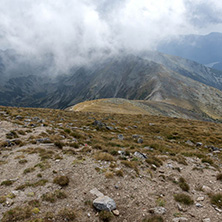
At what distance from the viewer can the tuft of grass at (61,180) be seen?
935 cm

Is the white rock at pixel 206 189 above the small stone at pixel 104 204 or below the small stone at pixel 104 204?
above

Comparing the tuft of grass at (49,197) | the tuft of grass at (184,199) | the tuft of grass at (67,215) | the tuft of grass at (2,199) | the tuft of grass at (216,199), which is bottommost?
the tuft of grass at (2,199)

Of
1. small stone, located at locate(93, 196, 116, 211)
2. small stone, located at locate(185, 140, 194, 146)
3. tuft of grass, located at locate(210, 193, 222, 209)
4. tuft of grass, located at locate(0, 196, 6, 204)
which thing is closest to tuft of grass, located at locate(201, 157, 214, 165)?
tuft of grass, located at locate(210, 193, 222, 209)

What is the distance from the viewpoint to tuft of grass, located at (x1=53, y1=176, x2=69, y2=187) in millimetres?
9348

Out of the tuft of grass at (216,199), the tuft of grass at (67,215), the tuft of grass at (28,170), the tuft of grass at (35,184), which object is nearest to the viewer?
the tuft of grass at (67,215)

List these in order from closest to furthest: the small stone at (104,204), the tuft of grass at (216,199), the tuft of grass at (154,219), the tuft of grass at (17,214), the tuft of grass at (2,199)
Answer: the tuft of grass at (17,214) → the tuft of grass at (154,219) → the small stone at (104,204) → the tuft of grass at (2,199) → the tuft of grass at (216,199)

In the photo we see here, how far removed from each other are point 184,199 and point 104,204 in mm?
4970

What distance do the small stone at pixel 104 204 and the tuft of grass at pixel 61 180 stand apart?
2.54 meters

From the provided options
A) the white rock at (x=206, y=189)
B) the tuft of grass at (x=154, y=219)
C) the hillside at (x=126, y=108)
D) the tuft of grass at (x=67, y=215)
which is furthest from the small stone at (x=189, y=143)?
the hillside at (x=126, y=108)

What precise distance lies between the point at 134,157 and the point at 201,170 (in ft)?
19.6

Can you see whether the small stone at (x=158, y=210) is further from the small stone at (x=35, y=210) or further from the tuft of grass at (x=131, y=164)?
the small stone at (x=35, y=210)

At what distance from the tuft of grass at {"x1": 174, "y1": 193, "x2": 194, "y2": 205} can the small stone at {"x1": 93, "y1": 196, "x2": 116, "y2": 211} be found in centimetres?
406

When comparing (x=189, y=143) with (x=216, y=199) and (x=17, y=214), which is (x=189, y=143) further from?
(x=17, y=214)

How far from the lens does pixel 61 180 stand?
958 cm
